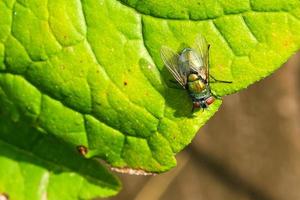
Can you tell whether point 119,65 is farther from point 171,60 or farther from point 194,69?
point 194,69

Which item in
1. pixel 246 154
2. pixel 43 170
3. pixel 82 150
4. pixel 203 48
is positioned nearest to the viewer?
pixel 203 48

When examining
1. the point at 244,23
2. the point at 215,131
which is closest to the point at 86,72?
the point at 244,23

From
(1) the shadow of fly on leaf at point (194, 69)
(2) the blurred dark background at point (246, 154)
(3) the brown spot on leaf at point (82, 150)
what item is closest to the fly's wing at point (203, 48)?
(1) the shadow of fly on leaf at point (194, 69)

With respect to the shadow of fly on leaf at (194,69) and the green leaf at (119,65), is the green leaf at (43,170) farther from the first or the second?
the shadow of fly on leaf at (194,69)

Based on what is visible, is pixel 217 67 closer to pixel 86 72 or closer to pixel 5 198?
pixel 86 72

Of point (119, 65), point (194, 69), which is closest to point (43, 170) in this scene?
point (119, 65)

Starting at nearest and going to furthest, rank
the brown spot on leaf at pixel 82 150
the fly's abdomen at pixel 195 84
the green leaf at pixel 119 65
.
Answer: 1. the green leaf at pixel 119 65
2. the brown spot on leaf at pixel 82 150
3. the fly's abdomen at pixel 195 84
